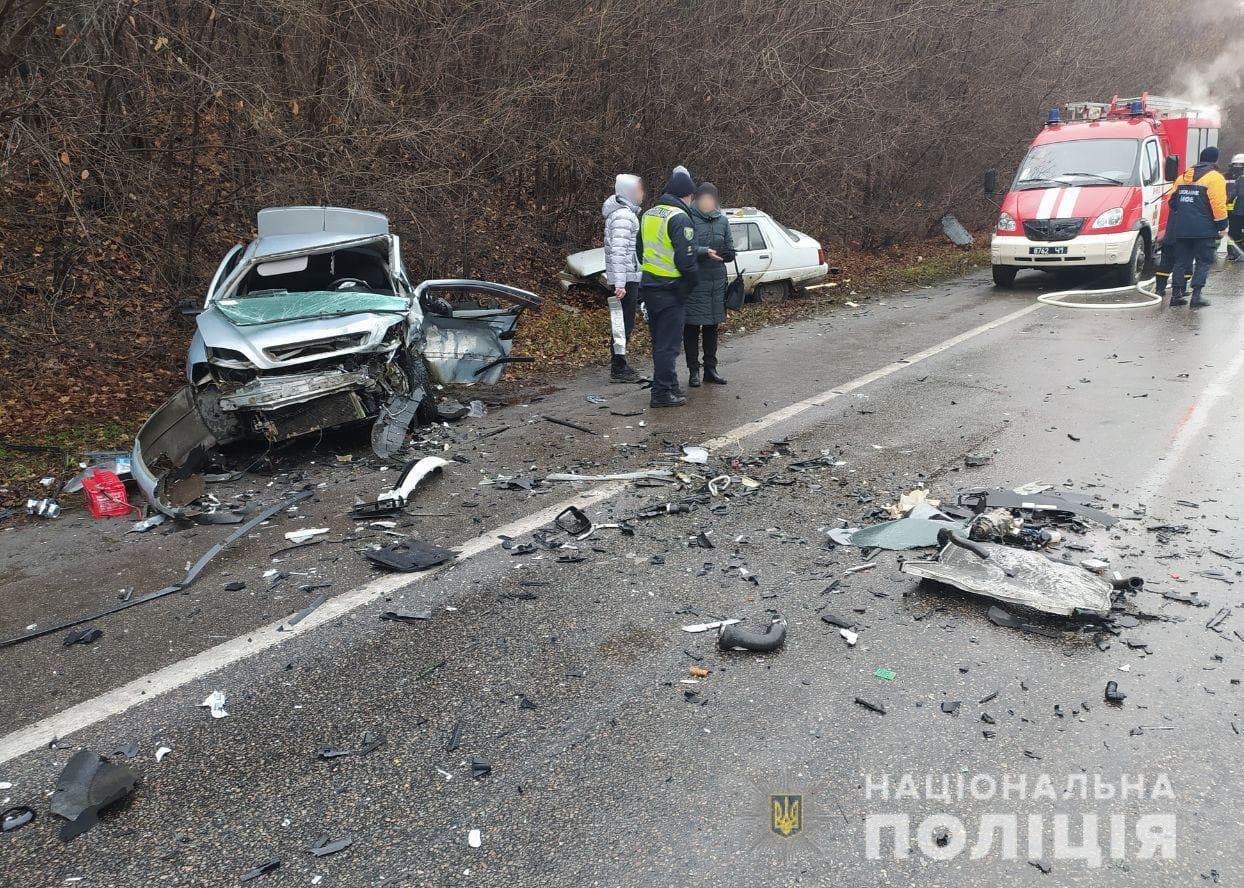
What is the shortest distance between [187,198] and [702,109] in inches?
339

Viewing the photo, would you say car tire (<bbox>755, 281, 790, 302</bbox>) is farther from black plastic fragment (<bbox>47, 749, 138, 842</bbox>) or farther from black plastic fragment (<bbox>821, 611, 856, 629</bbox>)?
black plastic fragment (<bbox>47, 749, 138, 842</bbox>)

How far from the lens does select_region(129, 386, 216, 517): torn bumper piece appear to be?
6.20m

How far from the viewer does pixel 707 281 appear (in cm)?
862

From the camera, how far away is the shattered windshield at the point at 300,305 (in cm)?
711

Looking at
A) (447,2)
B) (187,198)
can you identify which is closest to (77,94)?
(187,198)

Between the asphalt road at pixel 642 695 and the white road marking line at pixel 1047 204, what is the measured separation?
799 centimetres

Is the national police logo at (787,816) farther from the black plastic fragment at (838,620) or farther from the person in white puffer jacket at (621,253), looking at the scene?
the person in white puffer jacket at (621,253)

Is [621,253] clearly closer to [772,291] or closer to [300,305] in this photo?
[300,305]

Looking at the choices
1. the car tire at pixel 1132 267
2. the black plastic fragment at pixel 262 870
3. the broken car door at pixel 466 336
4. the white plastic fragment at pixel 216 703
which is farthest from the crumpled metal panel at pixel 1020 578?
the car tire at pixel 1132 267

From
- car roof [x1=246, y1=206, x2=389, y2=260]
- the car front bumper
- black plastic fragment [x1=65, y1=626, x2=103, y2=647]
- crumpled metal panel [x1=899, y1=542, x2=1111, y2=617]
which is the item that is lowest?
black plastic fragment [x1=65, y1=626, x2=103, y2=647]

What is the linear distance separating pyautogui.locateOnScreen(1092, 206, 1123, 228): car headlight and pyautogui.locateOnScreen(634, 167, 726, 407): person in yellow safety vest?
27.1ft

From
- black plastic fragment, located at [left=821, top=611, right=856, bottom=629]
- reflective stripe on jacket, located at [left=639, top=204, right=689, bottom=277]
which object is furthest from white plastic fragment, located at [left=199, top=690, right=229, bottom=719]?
reflective stripe on jacket, located at [left=639, top=204, right=689, bottom=277]

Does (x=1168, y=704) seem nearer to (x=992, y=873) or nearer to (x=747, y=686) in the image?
(x=992, y=873)

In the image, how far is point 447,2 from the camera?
38.2 feet
